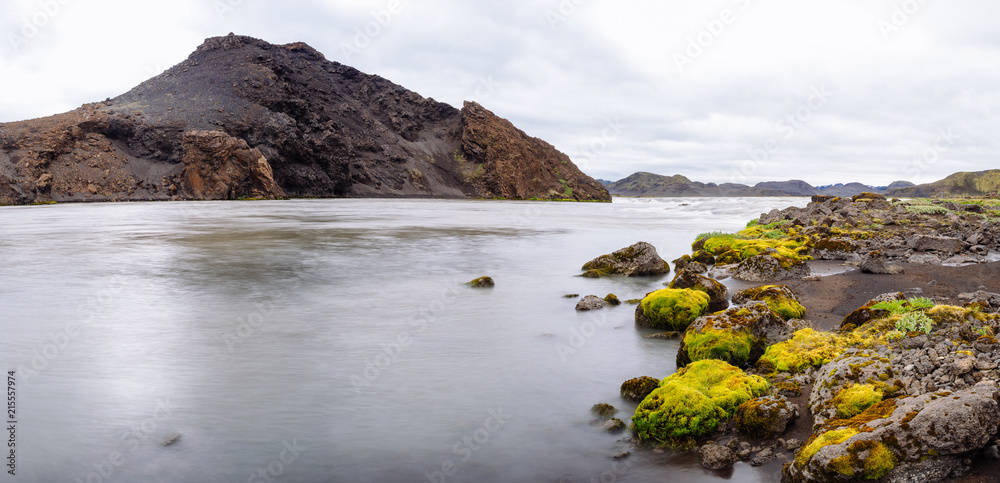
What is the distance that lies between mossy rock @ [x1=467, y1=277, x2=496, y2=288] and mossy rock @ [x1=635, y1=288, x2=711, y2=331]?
6.14m

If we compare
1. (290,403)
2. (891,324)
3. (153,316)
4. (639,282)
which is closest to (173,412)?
(290,403)

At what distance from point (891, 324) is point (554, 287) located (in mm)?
9551

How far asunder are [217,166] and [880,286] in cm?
10546

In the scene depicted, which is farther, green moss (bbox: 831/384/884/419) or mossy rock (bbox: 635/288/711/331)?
mossy rock (bbox: 635/288/711/331)

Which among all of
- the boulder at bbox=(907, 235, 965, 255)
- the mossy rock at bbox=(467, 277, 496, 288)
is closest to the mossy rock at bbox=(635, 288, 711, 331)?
the mossy rock at bbox=(467, 277, 496, 288)

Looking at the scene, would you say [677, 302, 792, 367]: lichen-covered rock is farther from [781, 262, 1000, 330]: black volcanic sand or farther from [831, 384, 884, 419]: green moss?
[831, 384, 884, 419]: green moss

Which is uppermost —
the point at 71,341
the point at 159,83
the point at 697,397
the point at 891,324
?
the point at 159,83

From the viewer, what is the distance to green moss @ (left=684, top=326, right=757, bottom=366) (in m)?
8.29

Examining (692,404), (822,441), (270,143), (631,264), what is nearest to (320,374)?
(692,404)

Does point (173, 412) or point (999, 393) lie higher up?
point (999, 393)

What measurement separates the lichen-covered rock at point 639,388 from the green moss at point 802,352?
170 centimetres

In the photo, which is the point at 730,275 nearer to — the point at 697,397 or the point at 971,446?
the point at 697,397

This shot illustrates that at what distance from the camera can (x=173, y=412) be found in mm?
7684

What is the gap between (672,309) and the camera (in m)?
11.2
